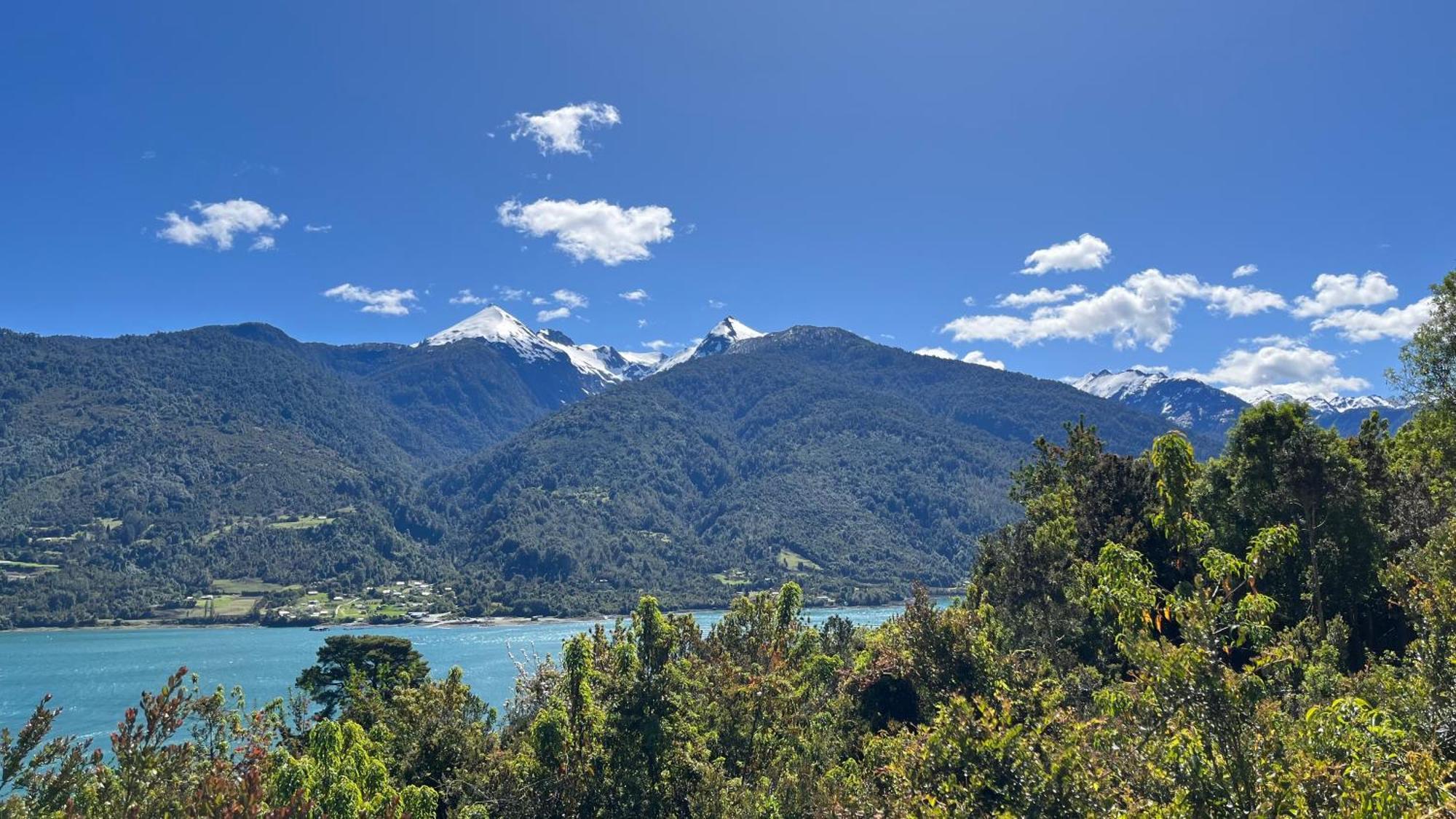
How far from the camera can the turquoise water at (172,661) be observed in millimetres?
98875

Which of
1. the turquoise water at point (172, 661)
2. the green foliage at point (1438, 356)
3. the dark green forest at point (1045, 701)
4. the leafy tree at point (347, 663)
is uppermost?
the green foliage at point (1438, 356)

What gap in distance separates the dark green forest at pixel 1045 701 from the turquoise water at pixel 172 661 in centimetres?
4088

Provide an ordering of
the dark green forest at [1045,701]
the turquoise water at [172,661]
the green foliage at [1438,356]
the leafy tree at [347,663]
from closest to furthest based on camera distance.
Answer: the dark green forest at [1045,701] < the green foliage at [1438,356] < the leafy tree at [347,663] < the turquoise water at [172,661]

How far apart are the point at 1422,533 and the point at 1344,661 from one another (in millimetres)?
6373

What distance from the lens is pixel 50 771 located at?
46.9 feet

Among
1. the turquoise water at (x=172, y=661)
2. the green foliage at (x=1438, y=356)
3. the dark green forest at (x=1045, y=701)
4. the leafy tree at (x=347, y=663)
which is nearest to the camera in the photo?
the dark green forest at (x=1045, y=701)

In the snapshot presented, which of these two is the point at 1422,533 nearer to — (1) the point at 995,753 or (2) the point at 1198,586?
(1) the point at 995,753

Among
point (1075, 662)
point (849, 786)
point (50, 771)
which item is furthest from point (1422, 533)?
point (50, 771)

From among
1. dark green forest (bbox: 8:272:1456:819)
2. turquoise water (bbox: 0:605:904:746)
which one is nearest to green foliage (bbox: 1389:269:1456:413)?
dark green forest (bbox: 8:272:1456:819)

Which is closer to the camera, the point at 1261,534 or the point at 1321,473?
the point at 1261,534

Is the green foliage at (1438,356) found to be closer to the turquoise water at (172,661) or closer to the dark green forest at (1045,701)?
the dark green forest at (1045,701)

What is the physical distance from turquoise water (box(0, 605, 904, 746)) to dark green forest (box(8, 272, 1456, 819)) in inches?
1609

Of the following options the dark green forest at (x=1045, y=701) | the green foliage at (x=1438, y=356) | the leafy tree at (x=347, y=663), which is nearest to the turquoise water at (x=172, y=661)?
the leafy tree at (x=347, y=663)

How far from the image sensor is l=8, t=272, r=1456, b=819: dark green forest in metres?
8.41
